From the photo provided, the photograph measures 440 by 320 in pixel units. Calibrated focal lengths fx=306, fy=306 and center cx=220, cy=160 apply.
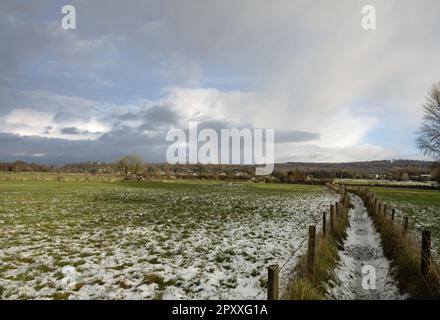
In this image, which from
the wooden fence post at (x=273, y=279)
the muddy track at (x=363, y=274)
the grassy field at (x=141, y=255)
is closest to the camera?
the wooden fence post at (x=273, y=279)

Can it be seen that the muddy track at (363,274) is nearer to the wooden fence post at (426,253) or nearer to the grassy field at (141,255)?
the wooden fence post at (426,253)

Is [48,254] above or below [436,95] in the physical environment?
below

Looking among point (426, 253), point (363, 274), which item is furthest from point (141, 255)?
point (426, 253)

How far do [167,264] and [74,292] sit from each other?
A: 9.95 ft

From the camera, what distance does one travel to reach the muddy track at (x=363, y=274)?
A: 812cm

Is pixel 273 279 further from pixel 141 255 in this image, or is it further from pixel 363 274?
pixel 141 255

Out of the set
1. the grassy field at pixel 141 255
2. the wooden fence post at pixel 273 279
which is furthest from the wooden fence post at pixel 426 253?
→ the wooden fence post at pixel 273 279

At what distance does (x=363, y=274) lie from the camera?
9898 millimetres

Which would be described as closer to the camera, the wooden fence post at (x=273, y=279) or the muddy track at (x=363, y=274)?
the wooden fence post at (x=273, y=279)

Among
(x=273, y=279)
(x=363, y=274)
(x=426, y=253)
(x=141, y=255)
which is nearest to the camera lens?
(x=273, y=279)
